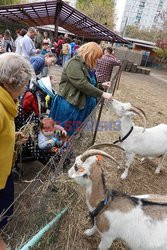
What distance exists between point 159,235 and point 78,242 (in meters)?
0.90

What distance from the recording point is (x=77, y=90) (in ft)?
11.1

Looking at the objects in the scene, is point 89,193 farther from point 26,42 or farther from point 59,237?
point 26,42

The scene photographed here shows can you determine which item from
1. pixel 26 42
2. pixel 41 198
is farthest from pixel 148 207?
pixel 26 42

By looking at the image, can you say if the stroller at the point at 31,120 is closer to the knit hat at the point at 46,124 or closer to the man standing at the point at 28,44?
the knit hat at the point at 46,124

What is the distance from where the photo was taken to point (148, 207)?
2.44 m

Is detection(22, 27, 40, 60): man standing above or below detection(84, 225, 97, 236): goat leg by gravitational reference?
above

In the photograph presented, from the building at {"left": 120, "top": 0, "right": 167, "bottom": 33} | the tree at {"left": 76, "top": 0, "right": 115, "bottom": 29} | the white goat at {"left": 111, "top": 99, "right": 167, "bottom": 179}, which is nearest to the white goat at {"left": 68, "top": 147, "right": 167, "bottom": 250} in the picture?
the white goat at {"left": 111, "top": 99, "right": 167, "bottom": 179}

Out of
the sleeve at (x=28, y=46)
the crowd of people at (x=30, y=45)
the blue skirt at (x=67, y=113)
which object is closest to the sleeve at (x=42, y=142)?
the blue skirt at (x=67, y=113)

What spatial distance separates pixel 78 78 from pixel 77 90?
0.82 ft

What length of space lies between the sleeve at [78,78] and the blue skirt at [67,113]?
361 mm

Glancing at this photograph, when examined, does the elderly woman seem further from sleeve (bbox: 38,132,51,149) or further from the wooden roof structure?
the wooden roof structure

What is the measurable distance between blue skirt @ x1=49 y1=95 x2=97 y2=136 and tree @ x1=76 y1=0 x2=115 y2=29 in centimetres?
3711

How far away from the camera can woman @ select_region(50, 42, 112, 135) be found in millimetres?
3131

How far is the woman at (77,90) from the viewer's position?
313 cm
